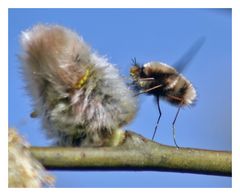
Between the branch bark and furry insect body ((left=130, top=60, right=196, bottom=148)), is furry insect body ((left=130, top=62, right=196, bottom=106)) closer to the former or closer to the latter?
furry insect body ((left=130, top=60, right=196, bottom=148))

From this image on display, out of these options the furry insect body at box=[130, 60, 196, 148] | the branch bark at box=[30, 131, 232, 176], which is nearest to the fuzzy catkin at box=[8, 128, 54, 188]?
the branch bark at box=[30, 131, 232, 176]

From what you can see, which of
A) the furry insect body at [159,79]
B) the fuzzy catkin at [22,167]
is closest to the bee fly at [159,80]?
the furry insect body at [159,79]

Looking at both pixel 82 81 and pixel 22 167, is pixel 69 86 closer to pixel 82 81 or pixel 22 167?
pixel 82 81

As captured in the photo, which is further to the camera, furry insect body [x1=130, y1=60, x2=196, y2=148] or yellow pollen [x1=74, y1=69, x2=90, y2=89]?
furry insect body [x1=130, y1=60, x2=196, y2=148]

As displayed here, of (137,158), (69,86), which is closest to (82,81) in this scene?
(69,86)
